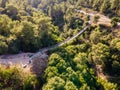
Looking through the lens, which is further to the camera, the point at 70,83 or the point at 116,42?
the point at 116,42

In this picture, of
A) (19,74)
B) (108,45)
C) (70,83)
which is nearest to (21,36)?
(19,74)

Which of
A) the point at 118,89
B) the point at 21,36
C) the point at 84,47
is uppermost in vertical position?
the point at 21,36

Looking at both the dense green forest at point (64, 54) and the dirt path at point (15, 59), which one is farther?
the dirt path at point (15, 59)

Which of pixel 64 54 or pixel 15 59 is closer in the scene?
pixel 15 59

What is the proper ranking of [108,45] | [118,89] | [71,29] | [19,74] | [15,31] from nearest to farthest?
[19,74]
[118,89]
[15,31]
[108,45]
[71,29]

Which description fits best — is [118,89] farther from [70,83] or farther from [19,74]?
[19,74]

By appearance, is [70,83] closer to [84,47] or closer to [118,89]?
[118,89]

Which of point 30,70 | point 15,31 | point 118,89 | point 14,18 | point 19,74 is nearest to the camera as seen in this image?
point 19,74

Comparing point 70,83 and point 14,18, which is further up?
point 14,18

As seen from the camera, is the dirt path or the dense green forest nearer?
the dense green forest
